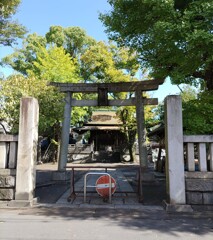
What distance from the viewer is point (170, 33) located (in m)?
7.41

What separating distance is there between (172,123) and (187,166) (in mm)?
1260

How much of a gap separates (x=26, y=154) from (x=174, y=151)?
4108 millimetres

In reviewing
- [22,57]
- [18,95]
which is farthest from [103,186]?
[22,57]

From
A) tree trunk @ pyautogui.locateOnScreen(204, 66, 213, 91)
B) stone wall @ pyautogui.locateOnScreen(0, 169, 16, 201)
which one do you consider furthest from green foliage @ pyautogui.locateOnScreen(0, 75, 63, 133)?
A: tree trunk @ pyautogui.locateOnScreen(204, 66, 213, 91)

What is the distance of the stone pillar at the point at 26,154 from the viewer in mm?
7039

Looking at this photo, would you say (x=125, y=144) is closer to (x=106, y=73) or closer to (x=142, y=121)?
(x=106, y=73)

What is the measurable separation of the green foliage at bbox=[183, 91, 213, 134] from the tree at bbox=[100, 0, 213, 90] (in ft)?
3.36

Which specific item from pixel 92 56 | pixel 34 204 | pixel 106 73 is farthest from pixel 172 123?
pixel 92 56

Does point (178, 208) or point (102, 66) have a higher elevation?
point (102, 66)

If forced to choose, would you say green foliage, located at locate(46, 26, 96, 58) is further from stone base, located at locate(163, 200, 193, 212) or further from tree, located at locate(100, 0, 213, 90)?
stone base, located at locate(163, 200, 193, 212)

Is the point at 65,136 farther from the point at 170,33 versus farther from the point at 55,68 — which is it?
the point at 55,68

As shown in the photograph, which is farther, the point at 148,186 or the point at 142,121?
the point at 142,121

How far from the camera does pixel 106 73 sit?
2361 cm

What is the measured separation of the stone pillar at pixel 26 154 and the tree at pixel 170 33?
440 cm
